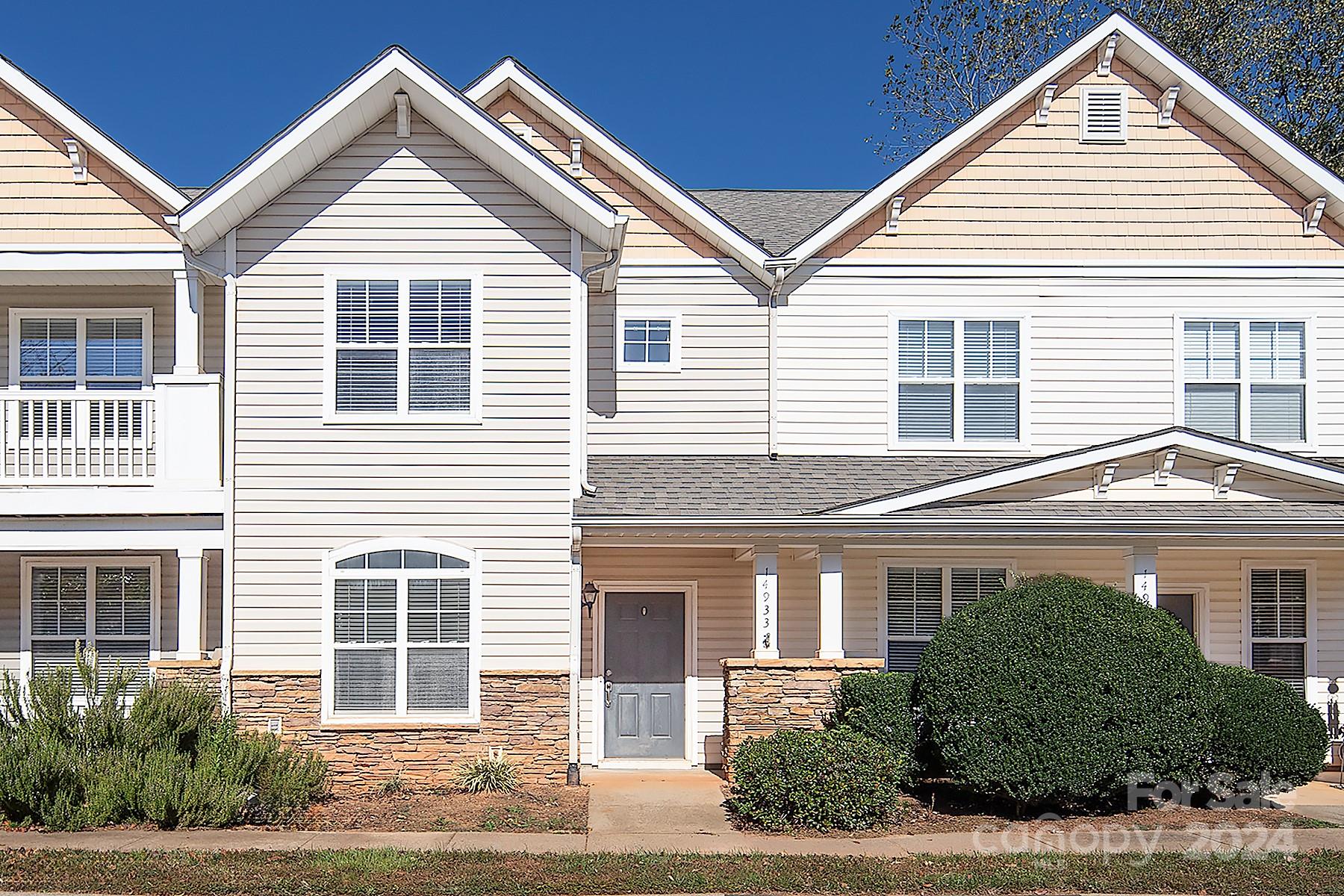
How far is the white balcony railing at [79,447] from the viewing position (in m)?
14.2

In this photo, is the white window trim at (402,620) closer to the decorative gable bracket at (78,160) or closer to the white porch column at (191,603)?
the white porch column at (191,603)

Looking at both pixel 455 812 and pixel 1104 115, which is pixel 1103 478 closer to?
pixel 1104 115

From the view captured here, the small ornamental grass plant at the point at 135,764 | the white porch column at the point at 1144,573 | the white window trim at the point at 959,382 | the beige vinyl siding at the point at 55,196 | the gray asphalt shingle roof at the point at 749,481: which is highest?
the beige vinyl siding at the point at 55,196

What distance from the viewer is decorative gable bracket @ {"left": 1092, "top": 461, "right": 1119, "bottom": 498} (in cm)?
1421

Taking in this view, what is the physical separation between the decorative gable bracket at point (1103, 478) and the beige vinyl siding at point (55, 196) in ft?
34.3

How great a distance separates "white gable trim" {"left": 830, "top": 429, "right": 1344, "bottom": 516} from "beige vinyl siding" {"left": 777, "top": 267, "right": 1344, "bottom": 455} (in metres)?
2.20

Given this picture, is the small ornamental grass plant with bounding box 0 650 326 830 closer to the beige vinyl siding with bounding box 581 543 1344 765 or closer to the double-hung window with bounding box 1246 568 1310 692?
the beige vinyl siding with bounding box 581 543 1344 765

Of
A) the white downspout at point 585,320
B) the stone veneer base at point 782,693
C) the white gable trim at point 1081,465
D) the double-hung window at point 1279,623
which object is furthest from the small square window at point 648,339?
the double-hung window at point 1279,623

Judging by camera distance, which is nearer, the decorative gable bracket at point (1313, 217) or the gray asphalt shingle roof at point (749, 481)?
the gray asphalt shingle roof at point (749, 481)

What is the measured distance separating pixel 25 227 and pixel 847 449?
9.85 meters

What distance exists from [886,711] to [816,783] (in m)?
1.63

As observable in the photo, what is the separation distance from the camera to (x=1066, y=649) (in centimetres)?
1235

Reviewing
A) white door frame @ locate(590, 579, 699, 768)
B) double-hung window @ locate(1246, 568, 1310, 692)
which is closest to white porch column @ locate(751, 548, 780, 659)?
white door frame @ locate(590, 579, 699, 768)

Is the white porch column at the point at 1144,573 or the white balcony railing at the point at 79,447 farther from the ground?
the white balcony railing at the point at 79,447
